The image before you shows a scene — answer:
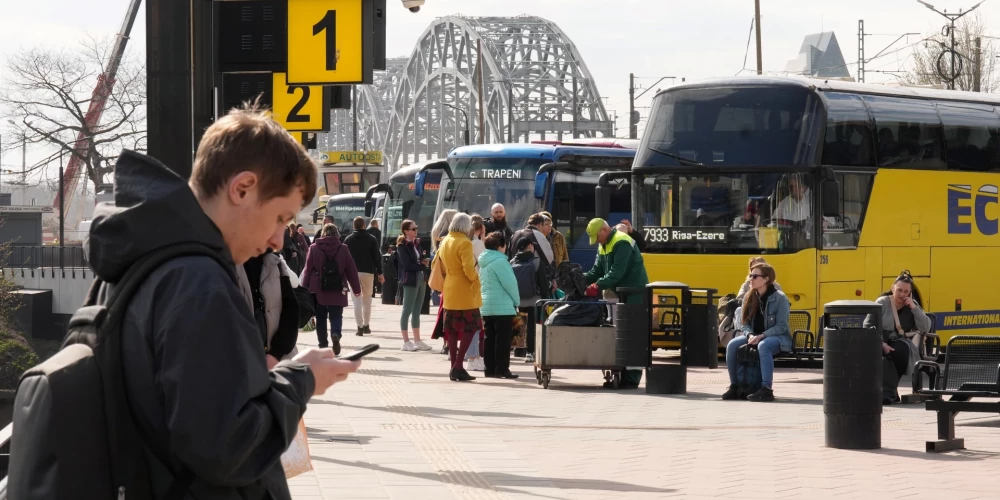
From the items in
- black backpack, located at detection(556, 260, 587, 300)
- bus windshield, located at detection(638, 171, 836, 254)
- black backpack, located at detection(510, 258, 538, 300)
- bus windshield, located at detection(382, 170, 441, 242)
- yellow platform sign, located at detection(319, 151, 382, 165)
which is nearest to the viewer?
black backpack, located at detection(556, 260, 587, 300)

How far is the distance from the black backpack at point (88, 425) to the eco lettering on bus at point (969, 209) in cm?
1905

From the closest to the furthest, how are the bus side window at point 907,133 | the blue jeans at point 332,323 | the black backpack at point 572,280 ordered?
the black backpack at point 572,280 → the blue jeans at point 332,323 → the bus side window at point 907,133

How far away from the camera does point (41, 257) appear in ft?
190

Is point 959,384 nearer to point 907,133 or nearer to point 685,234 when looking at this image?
point 685,234

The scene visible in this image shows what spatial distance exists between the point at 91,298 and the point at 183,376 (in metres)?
0.36

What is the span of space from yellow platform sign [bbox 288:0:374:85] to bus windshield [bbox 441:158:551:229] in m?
17.7

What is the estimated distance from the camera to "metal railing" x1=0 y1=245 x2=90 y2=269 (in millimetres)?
56078

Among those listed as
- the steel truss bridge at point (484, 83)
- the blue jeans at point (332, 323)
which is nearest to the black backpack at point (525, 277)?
Result: the blue jeans at point (332, 323)

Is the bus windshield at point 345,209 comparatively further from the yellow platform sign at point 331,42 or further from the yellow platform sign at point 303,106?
the yellow platform sign at point 331,42

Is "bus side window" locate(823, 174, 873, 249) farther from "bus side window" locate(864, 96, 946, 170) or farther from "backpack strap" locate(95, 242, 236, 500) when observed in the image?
"backpack strap" locate(95, 242, 236, 500)

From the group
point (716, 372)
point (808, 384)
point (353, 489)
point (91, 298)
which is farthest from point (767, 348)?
point (91, 298)

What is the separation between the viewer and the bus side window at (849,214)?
19.0 metres

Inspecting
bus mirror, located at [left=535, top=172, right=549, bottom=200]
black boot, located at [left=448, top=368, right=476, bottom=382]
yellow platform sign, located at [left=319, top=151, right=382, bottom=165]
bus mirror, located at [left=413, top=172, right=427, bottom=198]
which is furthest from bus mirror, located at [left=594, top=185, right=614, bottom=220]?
yellow platform sign, located at [left=319, top=151, right=382, bottom=165]

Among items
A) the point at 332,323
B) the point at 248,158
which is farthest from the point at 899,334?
the point at 248,158
